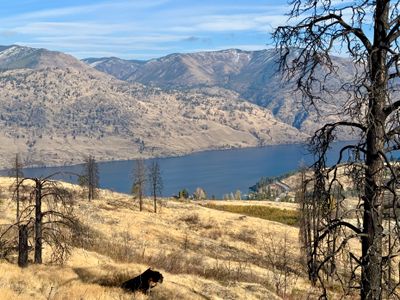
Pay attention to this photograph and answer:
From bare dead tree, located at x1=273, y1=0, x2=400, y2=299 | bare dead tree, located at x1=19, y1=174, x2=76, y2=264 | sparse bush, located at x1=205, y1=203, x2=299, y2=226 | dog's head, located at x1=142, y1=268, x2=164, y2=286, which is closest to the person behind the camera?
bare dead tree, located at x1=273, y1=0, x2=400, y2=299

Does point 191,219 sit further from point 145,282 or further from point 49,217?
point 145,282

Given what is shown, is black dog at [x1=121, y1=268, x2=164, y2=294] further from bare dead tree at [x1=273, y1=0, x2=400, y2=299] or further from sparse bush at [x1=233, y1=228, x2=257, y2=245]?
sparse bush at [x1=233, y1=228, x2=257, y2=245]

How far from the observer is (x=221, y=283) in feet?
68.9

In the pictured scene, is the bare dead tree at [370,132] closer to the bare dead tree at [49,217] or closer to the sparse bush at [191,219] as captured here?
the bare dead tree at [49,217]

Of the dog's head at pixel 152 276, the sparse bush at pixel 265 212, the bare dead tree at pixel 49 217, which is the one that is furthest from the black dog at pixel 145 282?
the sparse bush at pixel 265 212

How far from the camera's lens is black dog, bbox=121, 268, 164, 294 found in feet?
55.4

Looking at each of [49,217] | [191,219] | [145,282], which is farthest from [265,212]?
[145,282]

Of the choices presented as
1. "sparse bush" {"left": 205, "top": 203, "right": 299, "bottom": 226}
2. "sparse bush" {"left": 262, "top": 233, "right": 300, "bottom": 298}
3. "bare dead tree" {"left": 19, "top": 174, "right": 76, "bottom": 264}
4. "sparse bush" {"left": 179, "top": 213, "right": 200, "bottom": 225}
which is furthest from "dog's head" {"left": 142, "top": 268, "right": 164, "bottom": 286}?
"sparse bush" {"left": 205, "top": 203, "right": 299, "bottom": 226}

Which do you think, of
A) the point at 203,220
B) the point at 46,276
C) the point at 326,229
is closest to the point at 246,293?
the point at 46,276

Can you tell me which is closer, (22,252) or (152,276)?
(152,276)

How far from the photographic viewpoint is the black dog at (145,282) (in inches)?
664

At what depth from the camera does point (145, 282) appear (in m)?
16.9

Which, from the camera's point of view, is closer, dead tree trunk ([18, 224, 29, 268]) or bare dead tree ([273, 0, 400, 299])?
bare dead tree ([273, 0, 400, 299])

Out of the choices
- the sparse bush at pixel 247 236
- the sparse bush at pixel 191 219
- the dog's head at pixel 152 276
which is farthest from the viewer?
the sparse bush at pixel 191 219
